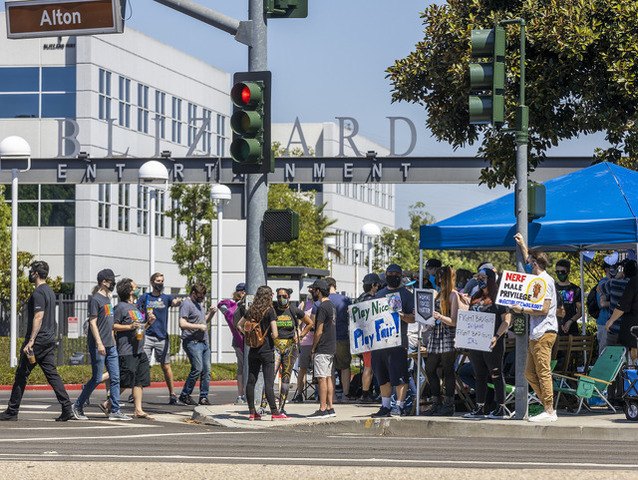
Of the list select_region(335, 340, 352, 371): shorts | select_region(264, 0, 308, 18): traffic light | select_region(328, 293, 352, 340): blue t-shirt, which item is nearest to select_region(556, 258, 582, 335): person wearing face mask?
select_region(328, 293, 352, 340): blue t-shirt

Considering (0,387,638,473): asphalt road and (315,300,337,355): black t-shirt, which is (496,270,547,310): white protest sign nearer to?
(0,387,638,473): asphalt road

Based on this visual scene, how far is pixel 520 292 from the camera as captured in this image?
45.3 feet

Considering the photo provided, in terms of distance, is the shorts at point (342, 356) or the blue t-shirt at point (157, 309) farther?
the shorts at point (342, 356)

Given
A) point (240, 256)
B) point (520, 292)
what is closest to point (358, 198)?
point (240, 256)

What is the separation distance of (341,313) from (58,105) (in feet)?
136

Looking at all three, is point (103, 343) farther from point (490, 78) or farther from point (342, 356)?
point (490, 78)

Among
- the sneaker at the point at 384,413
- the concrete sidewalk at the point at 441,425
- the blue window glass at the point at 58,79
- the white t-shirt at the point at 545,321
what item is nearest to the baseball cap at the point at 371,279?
the concrete sidewalk at the point at 441,425

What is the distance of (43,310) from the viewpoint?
49.5ft

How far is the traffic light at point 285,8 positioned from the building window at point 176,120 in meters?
49.8

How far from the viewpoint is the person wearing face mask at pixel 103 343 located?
15391 mm

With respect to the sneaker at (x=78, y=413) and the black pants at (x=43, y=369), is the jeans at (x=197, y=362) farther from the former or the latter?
the black pants at (x=43, y=369)

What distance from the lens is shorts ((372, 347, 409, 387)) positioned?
14.9m

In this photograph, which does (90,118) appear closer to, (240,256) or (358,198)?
(240,256)

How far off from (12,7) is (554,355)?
832cm
